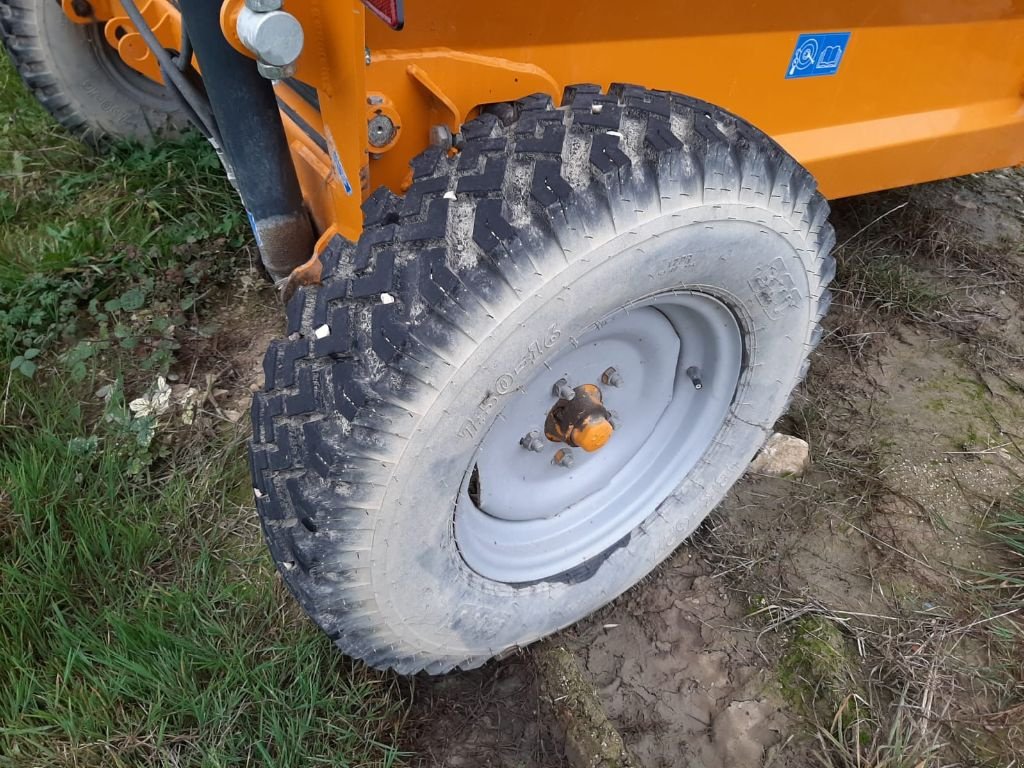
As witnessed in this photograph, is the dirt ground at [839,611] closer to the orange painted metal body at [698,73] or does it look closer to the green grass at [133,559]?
the green grass at [133,559]

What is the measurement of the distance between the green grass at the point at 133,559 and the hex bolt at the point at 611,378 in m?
0.90

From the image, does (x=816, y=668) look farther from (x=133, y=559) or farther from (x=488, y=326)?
(x=133, y=559)

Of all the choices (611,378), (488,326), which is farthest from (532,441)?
(488,326)

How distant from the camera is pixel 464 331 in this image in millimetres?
1160

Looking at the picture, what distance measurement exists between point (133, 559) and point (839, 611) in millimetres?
1864

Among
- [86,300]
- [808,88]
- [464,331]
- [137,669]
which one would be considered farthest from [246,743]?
[808,88]

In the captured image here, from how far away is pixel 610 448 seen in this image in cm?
191

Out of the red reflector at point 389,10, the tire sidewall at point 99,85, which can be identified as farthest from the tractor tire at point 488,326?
the tire sidewall at point 99,85

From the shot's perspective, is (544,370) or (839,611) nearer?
(544,370)

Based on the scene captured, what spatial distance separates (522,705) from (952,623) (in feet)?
3.78

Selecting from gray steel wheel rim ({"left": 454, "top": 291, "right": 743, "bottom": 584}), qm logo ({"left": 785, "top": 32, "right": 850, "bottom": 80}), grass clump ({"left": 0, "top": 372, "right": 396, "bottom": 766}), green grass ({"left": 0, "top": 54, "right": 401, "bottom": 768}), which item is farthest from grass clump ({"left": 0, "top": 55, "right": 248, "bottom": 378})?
qm logo ({"left": 785, "top": 32, "right": 850, "bottom": 80})

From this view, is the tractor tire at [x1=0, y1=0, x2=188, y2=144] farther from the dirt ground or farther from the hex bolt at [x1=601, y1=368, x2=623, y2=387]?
the hex bolt at [x1=601, y1=368, x2=623, y2=387]

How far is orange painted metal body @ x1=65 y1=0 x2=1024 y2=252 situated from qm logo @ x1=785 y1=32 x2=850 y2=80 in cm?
2

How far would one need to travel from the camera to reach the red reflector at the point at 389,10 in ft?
3.31
